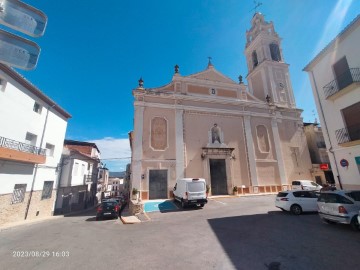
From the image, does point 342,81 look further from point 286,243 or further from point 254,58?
point 254,58

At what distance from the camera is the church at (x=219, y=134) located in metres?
18.7

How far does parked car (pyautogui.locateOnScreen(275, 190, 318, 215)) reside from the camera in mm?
10477

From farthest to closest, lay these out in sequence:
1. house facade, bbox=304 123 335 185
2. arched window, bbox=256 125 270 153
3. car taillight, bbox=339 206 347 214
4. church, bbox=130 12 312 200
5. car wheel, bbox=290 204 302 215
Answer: house facade, bbox=304 123 335 185 → arched window, bbox=256 125 270 153 → church, bbox=130 12 312 200 → car wheel, bbox=290 204 302 215 → car taillight, bbox=339 206 347 214

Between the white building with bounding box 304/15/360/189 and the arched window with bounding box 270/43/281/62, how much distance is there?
1563cm

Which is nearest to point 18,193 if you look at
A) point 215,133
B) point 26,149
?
point 26,149

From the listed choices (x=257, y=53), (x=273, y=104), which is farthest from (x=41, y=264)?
(x=257, y=53)

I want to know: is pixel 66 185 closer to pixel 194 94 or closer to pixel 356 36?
pixel 194 94

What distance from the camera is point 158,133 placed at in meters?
19.5

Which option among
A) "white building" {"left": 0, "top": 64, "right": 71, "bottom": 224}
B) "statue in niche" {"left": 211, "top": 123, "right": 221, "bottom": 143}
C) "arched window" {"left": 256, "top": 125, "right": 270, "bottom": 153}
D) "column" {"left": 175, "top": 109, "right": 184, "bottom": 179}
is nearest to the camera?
"white building" {"left": 0, "top": 64, "right": 71, "bottom": 224}

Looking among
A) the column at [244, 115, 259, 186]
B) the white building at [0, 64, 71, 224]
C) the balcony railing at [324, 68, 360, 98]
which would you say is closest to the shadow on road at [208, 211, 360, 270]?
the balcony railing at [324, 68, 360, 98]

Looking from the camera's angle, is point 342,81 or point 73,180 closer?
point 342,81

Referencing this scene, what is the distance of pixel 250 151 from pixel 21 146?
21.8 metres

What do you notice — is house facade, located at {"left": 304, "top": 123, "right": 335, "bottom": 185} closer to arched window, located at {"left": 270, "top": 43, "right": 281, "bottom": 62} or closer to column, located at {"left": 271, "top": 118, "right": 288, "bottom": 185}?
column, located at {"left": 271, "top": 118, "right": 288, "bottom": 185}

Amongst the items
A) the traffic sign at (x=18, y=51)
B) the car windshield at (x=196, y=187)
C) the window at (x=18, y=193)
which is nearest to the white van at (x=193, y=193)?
the car windshield at (x=196, y=187)
